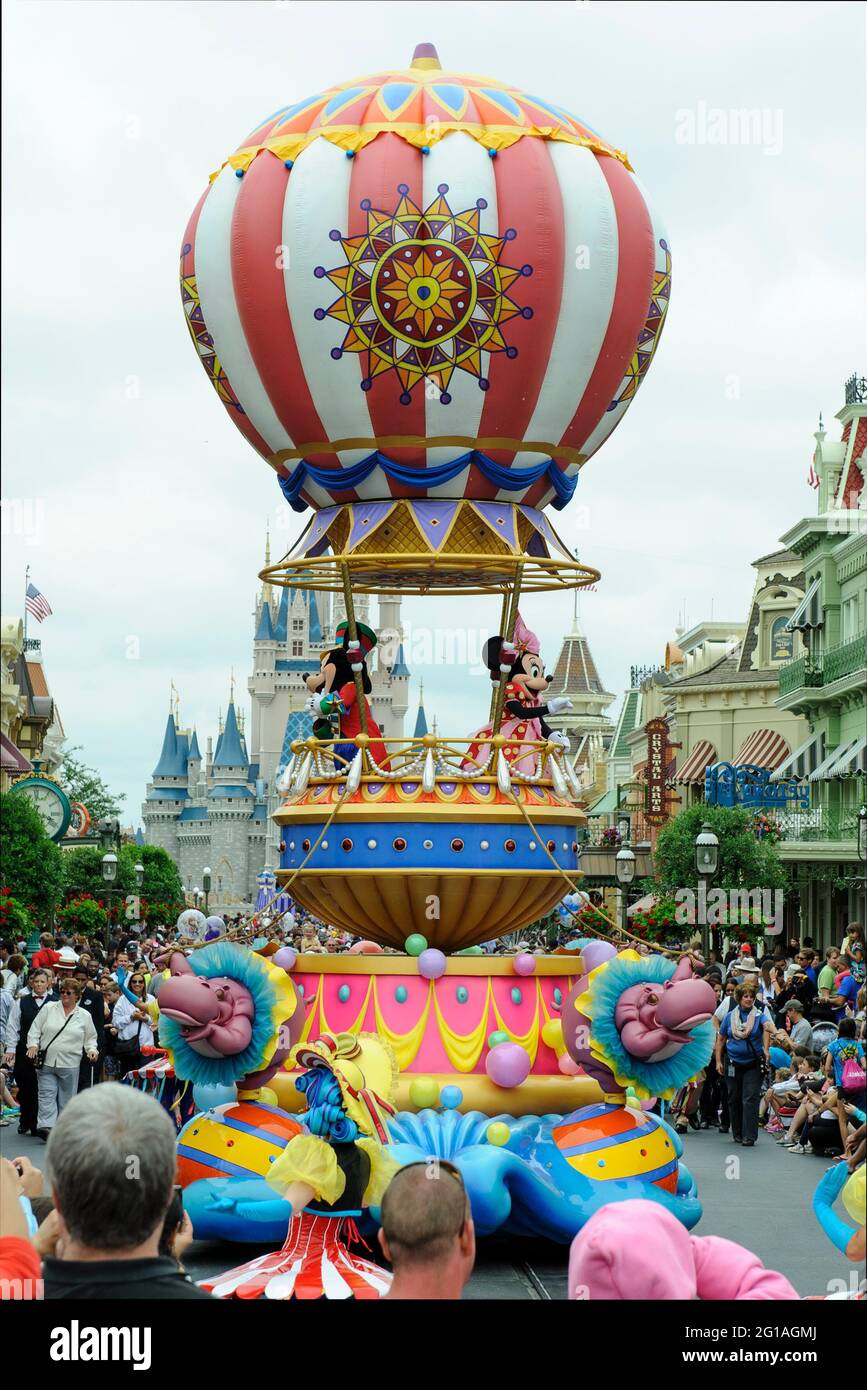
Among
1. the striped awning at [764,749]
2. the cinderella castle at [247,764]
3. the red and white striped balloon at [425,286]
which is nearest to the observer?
the red and white striped balloon at [425,286]

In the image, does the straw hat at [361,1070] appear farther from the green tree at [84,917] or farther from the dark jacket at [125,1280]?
the green tree at [84,917]

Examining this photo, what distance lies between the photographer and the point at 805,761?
42844 mm

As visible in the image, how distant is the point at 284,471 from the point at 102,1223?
970cm

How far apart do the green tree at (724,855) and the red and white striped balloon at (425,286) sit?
23568mm

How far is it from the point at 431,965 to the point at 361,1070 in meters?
1.41

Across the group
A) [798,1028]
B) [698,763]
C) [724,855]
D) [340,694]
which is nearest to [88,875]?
[698,763]

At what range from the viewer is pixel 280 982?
11.1 meters

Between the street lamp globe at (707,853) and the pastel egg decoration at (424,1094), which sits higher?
the street lamp globe at (707,853)

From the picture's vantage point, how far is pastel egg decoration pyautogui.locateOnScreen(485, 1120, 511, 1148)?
10.6m

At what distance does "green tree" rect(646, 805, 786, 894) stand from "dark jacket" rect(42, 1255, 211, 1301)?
105ft

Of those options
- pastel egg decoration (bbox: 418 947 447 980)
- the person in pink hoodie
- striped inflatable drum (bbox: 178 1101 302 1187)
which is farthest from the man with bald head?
pastel egg decoration (bbox: 418 947 447 980)

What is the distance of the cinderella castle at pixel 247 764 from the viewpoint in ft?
489

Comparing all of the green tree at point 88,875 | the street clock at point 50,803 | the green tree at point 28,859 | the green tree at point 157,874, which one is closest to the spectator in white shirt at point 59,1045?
the green tree at point 28,859

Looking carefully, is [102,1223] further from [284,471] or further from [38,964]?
[38,964]
